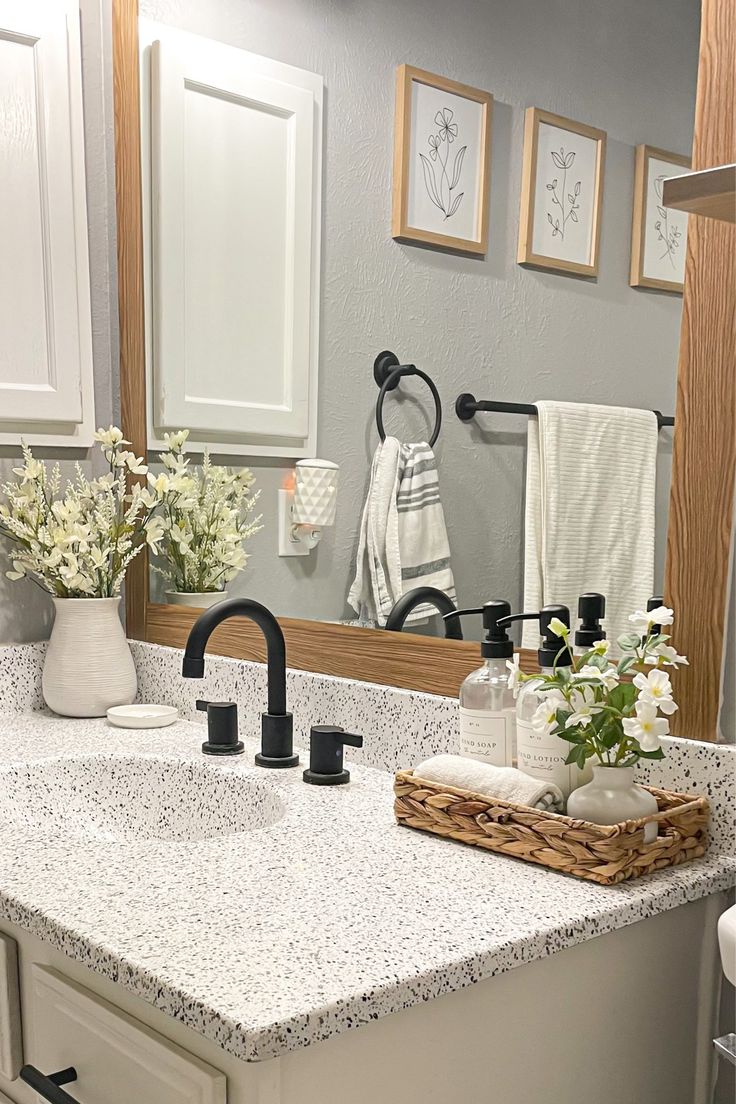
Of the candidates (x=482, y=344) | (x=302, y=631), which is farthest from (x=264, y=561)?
(x=482, y=344)

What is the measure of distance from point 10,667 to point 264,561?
48 cm

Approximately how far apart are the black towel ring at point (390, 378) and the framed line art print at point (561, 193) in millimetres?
196

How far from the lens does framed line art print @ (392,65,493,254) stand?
50.4 inches

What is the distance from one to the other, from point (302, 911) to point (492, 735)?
32 cm

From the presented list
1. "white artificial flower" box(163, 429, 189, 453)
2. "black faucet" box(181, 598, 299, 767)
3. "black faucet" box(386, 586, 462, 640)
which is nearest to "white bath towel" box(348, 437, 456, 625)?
"black faucet" box(386, 586, 462, 640)

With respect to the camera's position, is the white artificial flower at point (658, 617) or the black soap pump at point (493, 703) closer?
the white artificial flower at point (658, 617)

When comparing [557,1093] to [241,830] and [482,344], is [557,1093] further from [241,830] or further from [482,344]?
[482,344]

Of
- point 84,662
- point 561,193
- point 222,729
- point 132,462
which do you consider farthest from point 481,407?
point 84,662

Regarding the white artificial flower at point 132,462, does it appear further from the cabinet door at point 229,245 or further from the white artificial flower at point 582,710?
the white artificial flower at point 582,710

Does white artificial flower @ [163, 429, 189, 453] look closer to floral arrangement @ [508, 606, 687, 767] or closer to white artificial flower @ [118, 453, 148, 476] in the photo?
white artificial flower @ [118, 453, 148, 476]

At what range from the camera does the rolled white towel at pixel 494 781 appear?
105cm

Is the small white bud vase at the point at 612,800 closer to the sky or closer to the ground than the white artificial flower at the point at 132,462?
closer to the ground

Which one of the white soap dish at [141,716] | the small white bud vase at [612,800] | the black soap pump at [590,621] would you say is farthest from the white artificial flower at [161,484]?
the small white bud vase at [612,800]

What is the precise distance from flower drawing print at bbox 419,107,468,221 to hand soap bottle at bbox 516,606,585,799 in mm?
532
